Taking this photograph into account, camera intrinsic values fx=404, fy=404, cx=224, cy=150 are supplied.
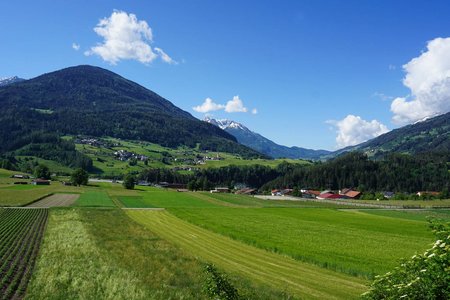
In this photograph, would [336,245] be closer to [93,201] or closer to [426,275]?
[426,275]

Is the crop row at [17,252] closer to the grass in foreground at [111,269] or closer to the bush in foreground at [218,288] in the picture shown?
the grass in foreground at [111,269]

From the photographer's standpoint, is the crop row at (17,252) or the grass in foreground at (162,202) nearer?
the crop row at (17,252)

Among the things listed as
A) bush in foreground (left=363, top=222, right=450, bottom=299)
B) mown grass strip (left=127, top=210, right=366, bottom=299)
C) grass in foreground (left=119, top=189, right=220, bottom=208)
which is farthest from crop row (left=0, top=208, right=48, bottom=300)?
grass in foreground (left=119, top=189, right=220, bottom=208)

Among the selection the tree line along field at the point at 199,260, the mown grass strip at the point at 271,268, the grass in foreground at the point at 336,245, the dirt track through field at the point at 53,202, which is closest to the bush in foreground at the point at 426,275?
the tree line along field at the point at 199,260

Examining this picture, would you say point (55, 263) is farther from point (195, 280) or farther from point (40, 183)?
point (40, 183)

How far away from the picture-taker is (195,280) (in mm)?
25344

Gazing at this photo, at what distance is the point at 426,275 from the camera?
7.62 meters

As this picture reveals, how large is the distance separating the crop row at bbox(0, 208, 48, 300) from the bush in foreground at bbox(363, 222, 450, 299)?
18.6m

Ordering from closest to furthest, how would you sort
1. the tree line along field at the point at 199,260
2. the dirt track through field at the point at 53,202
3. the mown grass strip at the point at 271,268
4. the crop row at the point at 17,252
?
the crop row at the point at 17,252 < the tree line along field at the point at 199,260 < the mown grass strip at the point at 271,268 < the dirt track through field at the point at 53,202

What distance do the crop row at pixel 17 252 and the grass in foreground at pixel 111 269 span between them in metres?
0.69

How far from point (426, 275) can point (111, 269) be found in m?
22.7

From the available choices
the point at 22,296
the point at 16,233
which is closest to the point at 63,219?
the point at 16,233

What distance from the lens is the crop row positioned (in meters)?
21.9

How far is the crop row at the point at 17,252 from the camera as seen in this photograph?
71.7 feet
